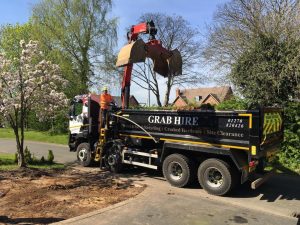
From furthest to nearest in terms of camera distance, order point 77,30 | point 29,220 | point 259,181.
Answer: point 77,30 < point 259,181 < point 29,220

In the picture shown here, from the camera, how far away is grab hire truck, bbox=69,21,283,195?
8.77 metres

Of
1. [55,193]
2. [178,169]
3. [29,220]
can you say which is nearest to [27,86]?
[55,193]

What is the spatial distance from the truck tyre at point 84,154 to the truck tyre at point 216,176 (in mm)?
4925

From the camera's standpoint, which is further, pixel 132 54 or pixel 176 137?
pixel 132 54

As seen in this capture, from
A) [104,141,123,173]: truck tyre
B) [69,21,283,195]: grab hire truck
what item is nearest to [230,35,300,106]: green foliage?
[69,21,283,195]: grab hire truck

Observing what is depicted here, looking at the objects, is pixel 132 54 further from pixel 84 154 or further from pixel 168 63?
pixel 84 154

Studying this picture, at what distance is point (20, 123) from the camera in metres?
12.8

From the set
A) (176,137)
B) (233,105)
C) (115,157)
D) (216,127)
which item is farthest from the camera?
(233,105)

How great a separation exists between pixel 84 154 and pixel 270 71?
27.4ft

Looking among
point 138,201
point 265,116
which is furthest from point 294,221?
point 138,201

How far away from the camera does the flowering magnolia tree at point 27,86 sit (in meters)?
12.0

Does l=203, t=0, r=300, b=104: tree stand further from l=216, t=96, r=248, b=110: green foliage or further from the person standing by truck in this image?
the person standing by truck

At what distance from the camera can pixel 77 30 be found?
1196 inches

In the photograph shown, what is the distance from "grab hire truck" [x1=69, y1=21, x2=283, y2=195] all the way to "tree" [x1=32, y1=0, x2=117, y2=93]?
711 inches
